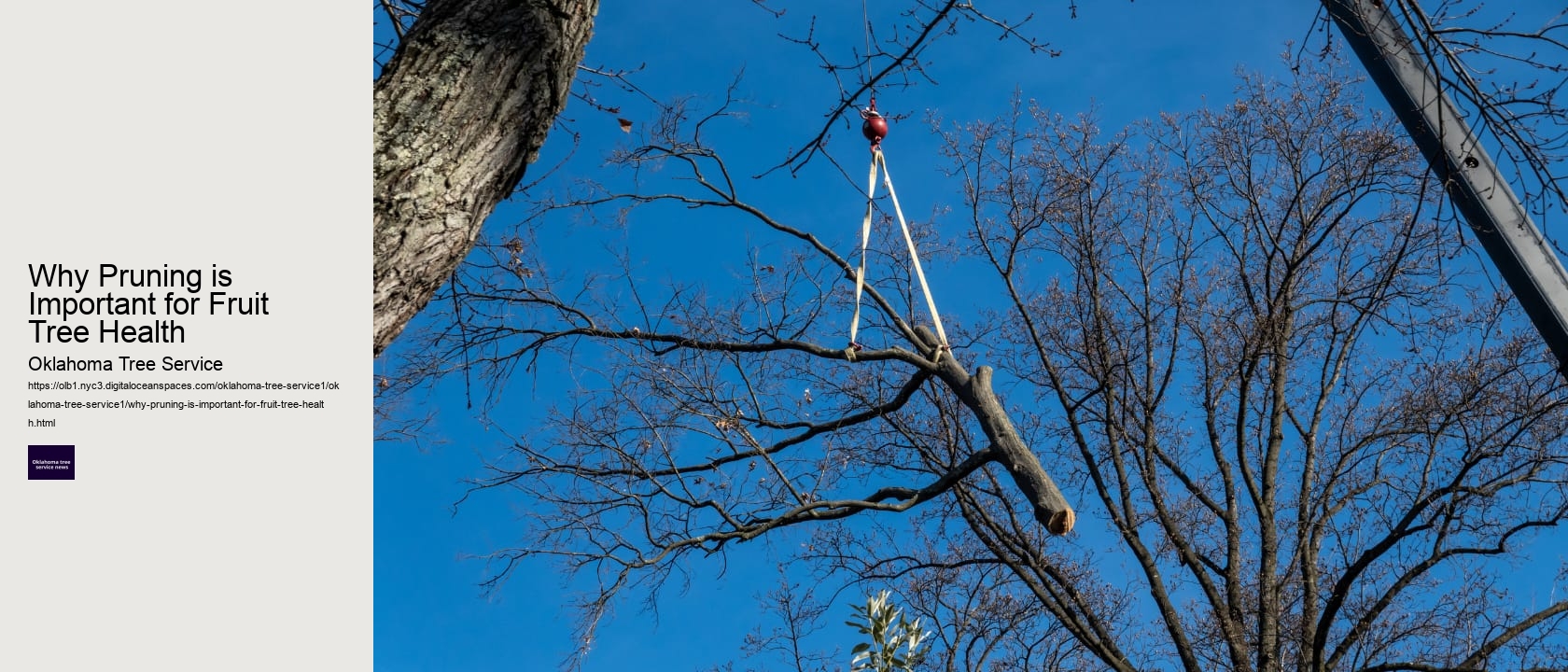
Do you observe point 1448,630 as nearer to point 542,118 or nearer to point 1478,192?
point 1478,192

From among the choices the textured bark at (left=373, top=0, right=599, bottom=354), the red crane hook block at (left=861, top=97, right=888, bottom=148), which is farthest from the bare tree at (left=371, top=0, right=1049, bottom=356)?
the red crane hook block at (left=861, top=97, right=888, bottom=148)

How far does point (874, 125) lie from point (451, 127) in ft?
7.94

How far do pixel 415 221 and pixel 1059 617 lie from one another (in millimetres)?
5382

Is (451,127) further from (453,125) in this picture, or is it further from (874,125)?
(874,125)

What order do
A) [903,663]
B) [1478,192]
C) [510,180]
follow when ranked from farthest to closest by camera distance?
[903,663], [1478,192], [510,180]

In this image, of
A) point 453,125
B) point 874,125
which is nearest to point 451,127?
point 453,125

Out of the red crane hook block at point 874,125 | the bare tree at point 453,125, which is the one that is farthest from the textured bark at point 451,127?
the red crane hook block at point 874,125

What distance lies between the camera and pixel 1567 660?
6270 mm
